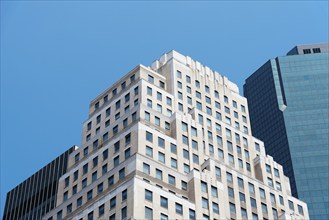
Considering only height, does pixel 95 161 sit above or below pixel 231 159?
below

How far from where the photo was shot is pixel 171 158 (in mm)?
122938

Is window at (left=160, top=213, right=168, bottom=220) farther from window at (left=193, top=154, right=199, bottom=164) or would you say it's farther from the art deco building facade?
window at (left=193, top=154, right=199, bottom=164)

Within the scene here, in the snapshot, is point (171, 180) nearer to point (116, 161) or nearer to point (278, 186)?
point (116, 161)

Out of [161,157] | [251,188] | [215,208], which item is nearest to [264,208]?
[251,188]

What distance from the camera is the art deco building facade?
4515 inches

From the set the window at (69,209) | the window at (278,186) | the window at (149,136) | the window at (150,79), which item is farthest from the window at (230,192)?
the window at (69,209)

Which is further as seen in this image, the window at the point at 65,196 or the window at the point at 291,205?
the window at the point at 291,205

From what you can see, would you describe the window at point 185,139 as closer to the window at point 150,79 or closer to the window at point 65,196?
Result: the window at point 150,79

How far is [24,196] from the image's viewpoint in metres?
161

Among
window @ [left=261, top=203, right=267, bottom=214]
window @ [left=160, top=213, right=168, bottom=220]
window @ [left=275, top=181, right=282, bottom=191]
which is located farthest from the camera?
window @ [left=275, top=181, right=282, bottom=191]

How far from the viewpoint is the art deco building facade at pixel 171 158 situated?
115 metres

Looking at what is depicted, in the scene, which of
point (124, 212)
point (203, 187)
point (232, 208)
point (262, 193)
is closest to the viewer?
point (124, 212)

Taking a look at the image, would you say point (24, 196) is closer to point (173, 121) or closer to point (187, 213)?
point (173, 121)

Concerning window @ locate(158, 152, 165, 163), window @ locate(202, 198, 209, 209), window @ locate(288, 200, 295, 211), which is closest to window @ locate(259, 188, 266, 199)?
window @ locate(288, 200, 295, 211)
